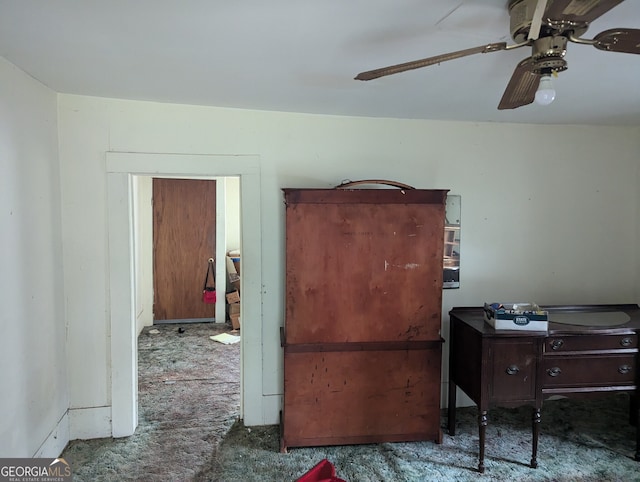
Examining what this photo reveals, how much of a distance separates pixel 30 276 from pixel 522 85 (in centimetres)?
247

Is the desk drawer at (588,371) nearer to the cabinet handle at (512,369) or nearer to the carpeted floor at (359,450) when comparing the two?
the cabinet handle at (512,369)

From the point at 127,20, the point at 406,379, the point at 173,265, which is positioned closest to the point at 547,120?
the point at 406,379

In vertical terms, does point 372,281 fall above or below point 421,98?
below

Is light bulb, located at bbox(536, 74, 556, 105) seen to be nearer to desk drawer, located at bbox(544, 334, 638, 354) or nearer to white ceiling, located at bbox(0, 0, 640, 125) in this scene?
white ceiling, located at bbox(0, 0, 640, 125)

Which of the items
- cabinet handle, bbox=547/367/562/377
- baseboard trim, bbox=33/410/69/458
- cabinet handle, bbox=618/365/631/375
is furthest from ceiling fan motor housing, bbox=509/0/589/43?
baseboard trim, bbox=33/410/69/458

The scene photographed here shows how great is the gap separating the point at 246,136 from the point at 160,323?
11.7 feet

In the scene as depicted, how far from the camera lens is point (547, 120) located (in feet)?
10.3

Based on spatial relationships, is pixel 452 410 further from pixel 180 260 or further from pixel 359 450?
pixel 180 260

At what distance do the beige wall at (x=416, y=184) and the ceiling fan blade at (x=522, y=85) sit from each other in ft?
4.25

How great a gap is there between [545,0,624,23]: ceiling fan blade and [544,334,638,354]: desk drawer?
73.8 inches

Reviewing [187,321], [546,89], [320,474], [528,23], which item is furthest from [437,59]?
[187,321]

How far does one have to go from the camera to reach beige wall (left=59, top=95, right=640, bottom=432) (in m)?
2.70

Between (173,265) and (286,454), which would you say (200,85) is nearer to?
(286,454)

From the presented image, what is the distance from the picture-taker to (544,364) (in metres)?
2.54
